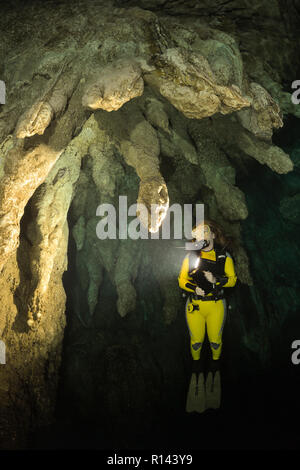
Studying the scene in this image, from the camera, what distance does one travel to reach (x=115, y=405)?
11.0 feet

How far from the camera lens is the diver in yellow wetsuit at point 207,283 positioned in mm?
2910

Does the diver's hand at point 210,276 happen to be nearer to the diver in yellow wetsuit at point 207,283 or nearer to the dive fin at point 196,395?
the diver in yellow wetsuit at point 207,283

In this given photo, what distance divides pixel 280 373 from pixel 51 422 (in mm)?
2279

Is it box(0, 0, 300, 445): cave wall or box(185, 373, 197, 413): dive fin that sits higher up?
box(0, 0, 300, 445): cave wall

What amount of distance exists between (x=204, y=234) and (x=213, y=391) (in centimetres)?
145

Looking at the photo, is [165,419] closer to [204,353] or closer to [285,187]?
[204,353]

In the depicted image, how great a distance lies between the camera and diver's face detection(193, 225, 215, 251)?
9.49ft

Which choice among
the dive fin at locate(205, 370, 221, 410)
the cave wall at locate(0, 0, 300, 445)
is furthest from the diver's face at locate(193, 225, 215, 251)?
the dive fin at locate(205, 370, 221, 410)

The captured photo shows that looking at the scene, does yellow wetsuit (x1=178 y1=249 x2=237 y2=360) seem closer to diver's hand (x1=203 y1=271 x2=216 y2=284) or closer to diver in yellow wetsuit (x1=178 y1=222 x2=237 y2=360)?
diver in yellow wetsuit (x1=178 y1=222 x2=237 y2=360)

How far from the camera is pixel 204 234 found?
114 inches

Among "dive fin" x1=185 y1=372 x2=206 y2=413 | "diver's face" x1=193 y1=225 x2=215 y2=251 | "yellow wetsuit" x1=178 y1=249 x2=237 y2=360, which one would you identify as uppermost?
"diver's face" x1=193 y1=225 x2=215 y2=251

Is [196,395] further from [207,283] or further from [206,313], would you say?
[207,283]

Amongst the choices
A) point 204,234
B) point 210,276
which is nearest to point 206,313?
point 210,276
